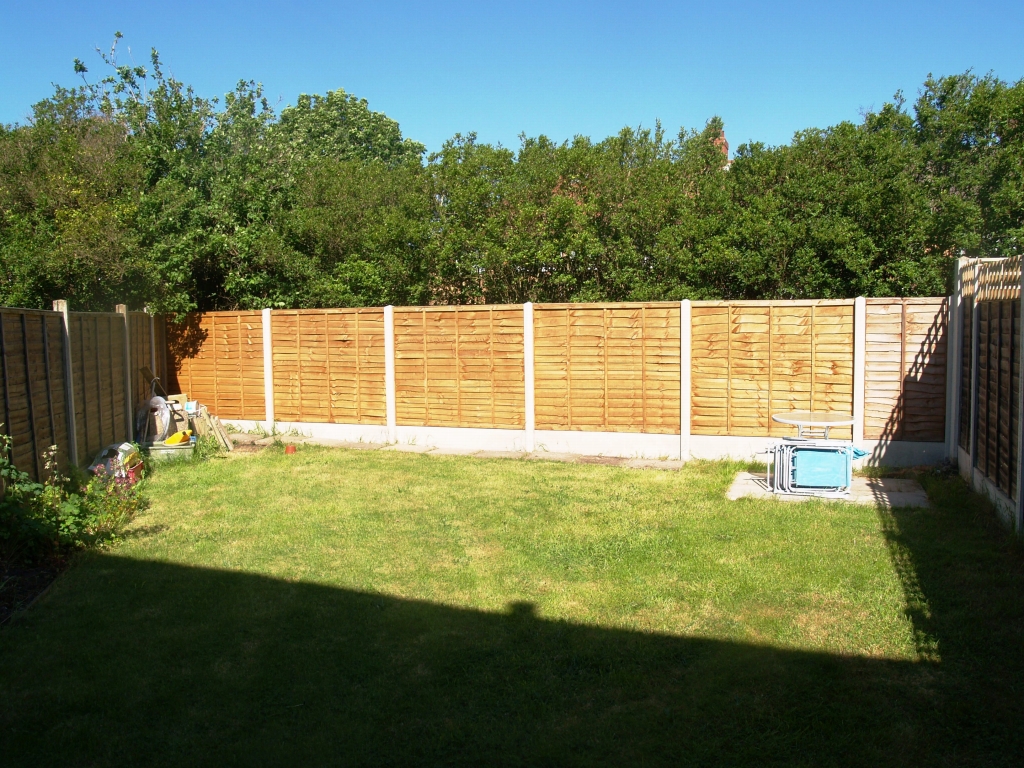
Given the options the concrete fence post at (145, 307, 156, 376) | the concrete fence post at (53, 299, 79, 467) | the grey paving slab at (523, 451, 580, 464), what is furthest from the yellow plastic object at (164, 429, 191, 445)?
the grey paving slab at (523, 451, 580, 464)

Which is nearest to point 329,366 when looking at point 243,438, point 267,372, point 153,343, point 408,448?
point 267,372

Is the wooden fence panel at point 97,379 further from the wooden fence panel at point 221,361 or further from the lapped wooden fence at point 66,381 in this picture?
the wooden fence panel at point 221,361

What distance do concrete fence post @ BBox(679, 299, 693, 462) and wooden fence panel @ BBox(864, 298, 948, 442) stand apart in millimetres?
2279

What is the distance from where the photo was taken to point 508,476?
10.4 metres

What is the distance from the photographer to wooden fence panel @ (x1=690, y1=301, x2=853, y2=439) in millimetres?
10477

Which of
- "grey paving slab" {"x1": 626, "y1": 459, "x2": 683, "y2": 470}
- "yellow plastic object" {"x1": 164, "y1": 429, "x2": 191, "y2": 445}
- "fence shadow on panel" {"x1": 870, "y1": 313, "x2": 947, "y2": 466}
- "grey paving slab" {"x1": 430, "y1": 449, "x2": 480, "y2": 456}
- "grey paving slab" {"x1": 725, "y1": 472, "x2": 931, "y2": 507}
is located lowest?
"grey paving slab" {"x1": 430, "y1": 449, "x2": 480, "y2": 456}

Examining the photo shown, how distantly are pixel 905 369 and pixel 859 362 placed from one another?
55 cm

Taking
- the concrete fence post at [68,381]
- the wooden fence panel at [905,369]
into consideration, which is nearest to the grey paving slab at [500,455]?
the wooden fence panel at [905,369]

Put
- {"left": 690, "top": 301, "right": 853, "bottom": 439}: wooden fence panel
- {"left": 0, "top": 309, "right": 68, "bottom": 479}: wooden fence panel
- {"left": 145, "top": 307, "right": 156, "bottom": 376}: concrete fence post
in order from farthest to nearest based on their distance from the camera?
{"left": 145, "top": 307, "right": 156, "bottom": 376}: concrete fence post
{"left": 690, "top": 301, "right": 853, "bottom": 439}: wooden fence panel
{"left": 0, "top": 309, "right": 68, "bottom": 479}: wooden fence panel

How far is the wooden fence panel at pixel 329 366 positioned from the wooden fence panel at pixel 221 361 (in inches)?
→ 17.2

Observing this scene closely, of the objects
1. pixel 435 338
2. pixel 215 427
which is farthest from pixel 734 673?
pixel 215 427

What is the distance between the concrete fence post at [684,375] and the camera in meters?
11.2

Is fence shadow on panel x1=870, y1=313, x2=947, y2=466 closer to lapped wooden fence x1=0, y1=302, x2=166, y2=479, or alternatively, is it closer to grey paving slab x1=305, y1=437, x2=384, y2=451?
grey paving slab x1=305, y1=437, x2=384, y2=451

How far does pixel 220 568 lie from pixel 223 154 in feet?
56.5
